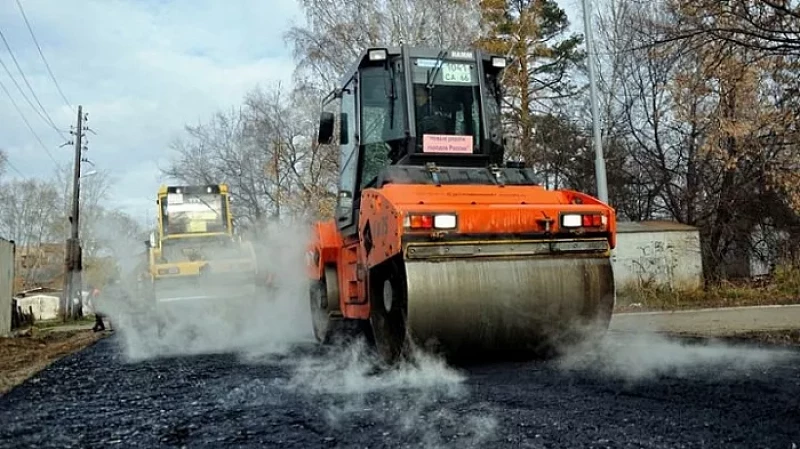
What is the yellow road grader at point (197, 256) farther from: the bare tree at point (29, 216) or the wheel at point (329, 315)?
the bare tree at point (29, 216)

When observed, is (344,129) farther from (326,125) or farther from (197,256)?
(197,256)

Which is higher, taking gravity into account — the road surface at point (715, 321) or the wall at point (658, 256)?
the wall at point (658, 256)

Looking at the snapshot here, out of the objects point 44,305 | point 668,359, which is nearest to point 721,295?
point 668,359

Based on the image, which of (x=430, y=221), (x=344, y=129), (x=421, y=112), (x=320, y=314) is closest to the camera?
(x=430, y=221)

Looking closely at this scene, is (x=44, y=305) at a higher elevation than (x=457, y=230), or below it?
below

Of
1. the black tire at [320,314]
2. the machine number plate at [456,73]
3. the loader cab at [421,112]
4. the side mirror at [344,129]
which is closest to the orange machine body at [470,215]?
the loader cab at [421,112]

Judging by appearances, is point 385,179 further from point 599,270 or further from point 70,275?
point 70,275

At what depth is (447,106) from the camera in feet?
24.7

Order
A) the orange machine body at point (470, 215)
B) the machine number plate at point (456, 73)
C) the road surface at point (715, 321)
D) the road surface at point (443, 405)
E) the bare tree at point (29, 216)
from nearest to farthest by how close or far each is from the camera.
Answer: the road surface at point (443, 405) → the orange machine body at point (470, 215) → the machine number plate at point (456, 73) → the road surface at point (715, 321) → the bare tree at point (29, 216)

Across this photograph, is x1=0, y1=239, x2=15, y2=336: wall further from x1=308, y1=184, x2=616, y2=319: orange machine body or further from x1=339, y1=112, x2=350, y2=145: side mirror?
x1=308, y1=184, x2=616, y2=319: orange machine body

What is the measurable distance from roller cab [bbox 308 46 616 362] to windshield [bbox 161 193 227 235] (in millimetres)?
10054

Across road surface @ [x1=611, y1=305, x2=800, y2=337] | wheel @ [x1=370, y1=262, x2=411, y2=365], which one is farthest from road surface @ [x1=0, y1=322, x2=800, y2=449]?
road surface @ [x1=611, y1=305, x2=800, y2=337]

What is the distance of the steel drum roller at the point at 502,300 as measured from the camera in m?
5.71

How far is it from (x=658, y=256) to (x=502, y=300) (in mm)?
16261
